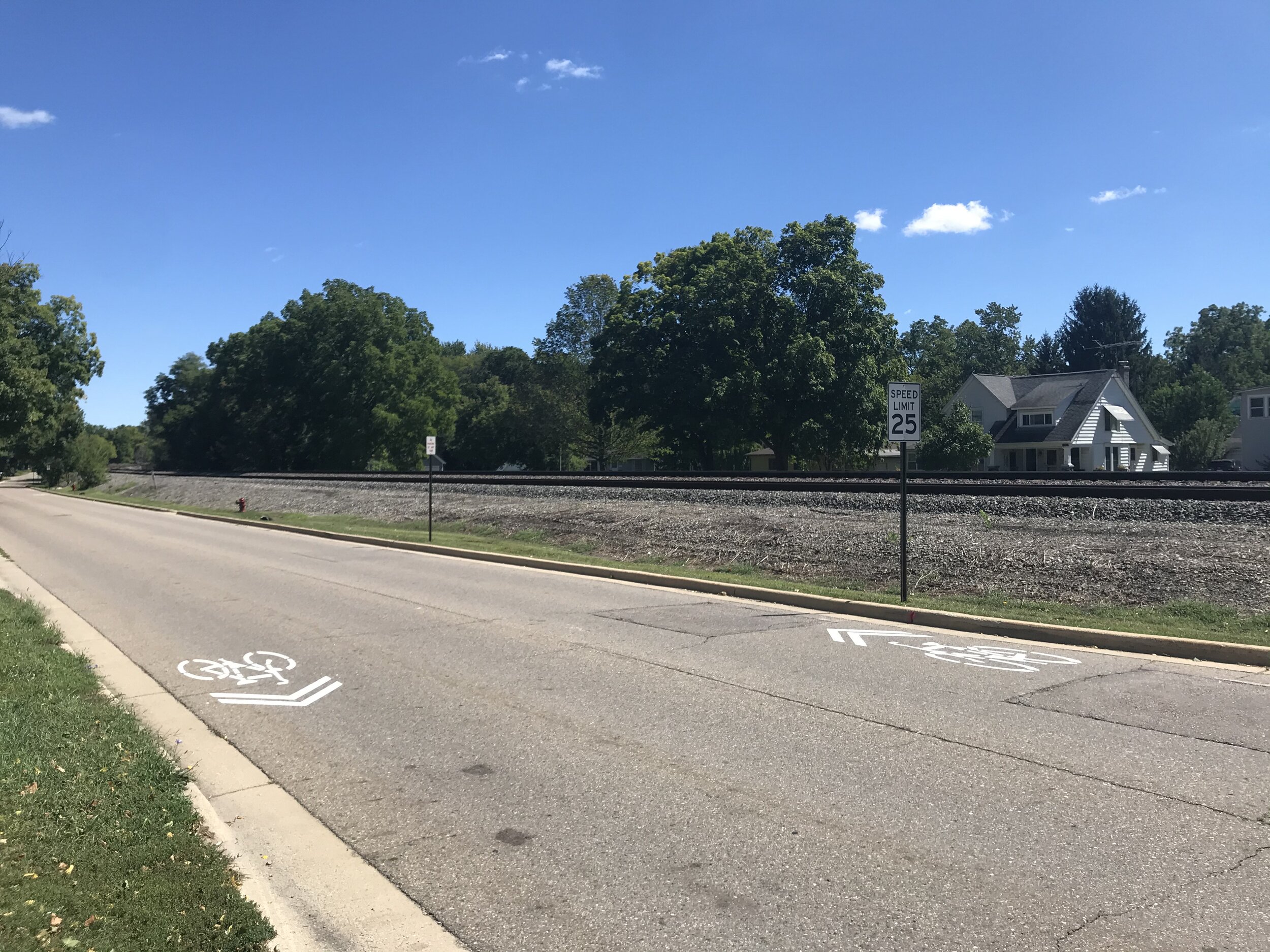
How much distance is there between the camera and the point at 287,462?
8275 cm

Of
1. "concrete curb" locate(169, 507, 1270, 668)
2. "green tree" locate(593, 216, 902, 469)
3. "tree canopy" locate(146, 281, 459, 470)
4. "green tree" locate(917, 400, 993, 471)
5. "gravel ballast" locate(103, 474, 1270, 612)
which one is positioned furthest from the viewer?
"tree canopy" locate(146, 281, 459, 470)

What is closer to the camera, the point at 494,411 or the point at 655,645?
the point at 655,645

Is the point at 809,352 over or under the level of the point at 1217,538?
over

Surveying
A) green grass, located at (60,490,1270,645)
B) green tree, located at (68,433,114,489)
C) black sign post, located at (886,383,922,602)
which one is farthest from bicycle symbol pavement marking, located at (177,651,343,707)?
green tree, located at (68,433,114,489)

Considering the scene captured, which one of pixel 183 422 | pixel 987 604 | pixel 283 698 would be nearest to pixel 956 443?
pixel 987 604

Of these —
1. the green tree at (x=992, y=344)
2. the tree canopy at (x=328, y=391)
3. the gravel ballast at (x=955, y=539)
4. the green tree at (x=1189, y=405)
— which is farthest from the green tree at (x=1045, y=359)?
the gravel ballast at (x=955, y=539)

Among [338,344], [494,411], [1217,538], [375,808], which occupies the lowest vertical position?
[375,808]

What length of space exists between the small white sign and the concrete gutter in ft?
7.75

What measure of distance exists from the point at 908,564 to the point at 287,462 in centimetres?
7808

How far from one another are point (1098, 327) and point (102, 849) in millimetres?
101440

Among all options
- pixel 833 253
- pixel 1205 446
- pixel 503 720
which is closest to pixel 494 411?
pixel 833 253

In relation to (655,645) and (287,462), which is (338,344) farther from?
(655,645)

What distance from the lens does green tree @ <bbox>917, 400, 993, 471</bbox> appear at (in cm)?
4738

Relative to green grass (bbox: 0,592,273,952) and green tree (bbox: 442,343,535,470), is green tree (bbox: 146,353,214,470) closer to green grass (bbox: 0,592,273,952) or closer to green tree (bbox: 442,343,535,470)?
green tree (bbox: 442,343,535,470)
